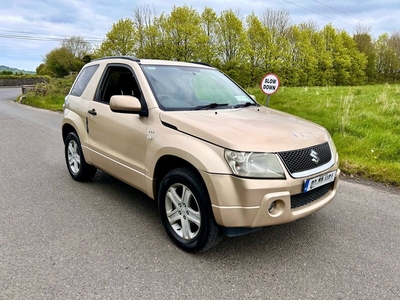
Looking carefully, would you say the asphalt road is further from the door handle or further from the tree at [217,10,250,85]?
the tree at [217,10,250,85]

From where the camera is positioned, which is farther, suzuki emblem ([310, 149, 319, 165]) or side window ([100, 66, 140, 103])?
side window ([100, 66, 140, 103])

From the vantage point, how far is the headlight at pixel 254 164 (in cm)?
243

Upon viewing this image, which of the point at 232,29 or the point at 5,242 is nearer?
the point at 5,242

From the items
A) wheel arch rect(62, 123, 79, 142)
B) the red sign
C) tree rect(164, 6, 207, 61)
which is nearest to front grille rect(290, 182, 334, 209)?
wheel arch rect(62, 123, 79, 142)

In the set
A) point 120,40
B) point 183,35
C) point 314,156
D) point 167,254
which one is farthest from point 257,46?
point 167,254

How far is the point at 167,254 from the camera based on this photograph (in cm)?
284

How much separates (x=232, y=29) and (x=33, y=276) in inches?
1462

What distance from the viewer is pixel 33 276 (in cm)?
249

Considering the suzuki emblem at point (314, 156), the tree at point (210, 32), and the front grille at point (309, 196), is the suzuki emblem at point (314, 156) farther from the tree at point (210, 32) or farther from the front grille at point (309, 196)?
the tree at point (210, 32)

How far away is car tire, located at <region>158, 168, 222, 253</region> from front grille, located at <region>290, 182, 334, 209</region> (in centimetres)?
67

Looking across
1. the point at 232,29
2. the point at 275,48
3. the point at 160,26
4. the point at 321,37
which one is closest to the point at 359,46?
the point at 321,37

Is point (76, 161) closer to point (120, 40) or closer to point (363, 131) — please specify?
point (363, 131)

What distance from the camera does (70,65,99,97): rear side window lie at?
4391mm

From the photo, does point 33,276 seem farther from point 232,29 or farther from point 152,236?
point 232,29
